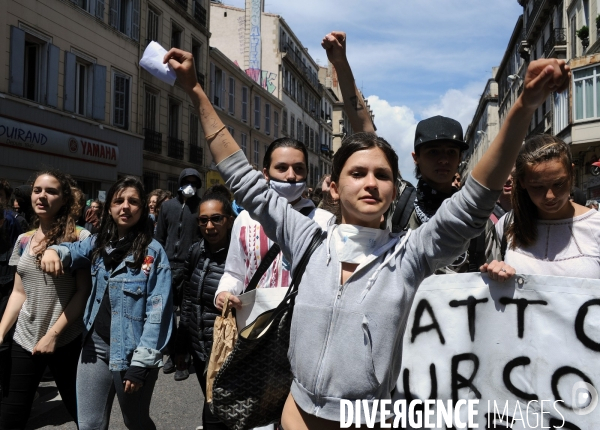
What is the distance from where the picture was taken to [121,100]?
66.0 ft

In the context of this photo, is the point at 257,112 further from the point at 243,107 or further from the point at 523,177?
the point at 523,177

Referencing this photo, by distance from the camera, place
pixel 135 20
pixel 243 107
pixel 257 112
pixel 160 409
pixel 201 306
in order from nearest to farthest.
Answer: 1. pixel 201 306
2. pixel 160 409
3. pixel 135 20
4. pixel 243 107
5. pixel 257 112

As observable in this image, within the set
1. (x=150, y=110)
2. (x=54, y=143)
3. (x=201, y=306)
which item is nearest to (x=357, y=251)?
(x=201, y=306)

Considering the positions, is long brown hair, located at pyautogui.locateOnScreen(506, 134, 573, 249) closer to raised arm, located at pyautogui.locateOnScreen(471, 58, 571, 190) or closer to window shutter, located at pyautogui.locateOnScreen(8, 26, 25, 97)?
raised arm, located at pyautogui.locateOnScreen(471, 58, 571, 190)

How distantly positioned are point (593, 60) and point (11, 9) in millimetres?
19517

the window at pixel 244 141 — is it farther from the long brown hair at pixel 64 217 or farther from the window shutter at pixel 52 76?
the long brown hair at pixel 64 217

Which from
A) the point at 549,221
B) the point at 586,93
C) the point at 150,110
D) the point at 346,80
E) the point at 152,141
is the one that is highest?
the point at 586,93

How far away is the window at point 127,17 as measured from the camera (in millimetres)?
19703

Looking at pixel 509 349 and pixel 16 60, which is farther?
pixel 16 60

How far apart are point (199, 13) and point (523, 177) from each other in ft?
84.5

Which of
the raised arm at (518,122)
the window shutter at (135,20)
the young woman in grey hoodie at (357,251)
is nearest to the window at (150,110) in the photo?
the window shutter at (135,20)

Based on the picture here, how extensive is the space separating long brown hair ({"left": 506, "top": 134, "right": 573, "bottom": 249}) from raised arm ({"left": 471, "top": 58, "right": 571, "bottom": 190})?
3.56 feet

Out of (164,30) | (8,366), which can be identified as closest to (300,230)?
(8,366)

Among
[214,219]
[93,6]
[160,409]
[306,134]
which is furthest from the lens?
[306,134]
